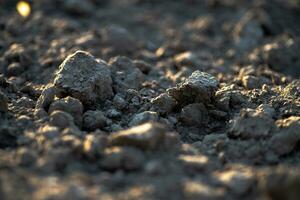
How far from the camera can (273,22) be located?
5.22 m

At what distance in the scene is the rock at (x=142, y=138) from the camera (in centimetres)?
232

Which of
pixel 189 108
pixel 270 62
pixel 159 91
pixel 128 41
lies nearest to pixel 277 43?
pixel 270 62

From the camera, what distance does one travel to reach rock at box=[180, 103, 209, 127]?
2.93 meters

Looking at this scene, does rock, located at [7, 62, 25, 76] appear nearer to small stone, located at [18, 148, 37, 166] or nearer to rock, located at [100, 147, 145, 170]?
small stone, located at [18, 148, 37, 166]

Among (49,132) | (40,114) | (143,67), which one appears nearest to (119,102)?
(40,114)

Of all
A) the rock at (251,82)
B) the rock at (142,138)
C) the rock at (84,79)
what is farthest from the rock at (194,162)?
the rock at (251,82)

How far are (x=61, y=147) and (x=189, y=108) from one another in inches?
36.0

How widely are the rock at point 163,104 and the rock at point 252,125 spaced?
426 mm

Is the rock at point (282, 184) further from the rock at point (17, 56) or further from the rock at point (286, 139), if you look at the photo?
the rock at point (17, 56)

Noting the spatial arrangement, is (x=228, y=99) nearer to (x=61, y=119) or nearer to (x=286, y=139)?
(x=286, y=139)

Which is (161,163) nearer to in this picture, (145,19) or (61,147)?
(61,147)

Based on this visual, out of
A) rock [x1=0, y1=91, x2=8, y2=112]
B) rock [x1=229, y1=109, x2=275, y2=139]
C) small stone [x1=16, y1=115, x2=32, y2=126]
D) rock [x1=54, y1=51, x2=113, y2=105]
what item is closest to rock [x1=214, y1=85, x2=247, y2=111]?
rock [x1=229, y1=109, x2=275, y2=139]

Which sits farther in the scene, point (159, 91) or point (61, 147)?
point (159, 91)

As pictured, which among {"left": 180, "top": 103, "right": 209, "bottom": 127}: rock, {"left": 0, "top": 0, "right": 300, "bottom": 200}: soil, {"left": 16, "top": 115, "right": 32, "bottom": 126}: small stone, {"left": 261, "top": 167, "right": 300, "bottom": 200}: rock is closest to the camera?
{"left": 261, "top": 167, "right": 300, "bottom": 200}: rock
